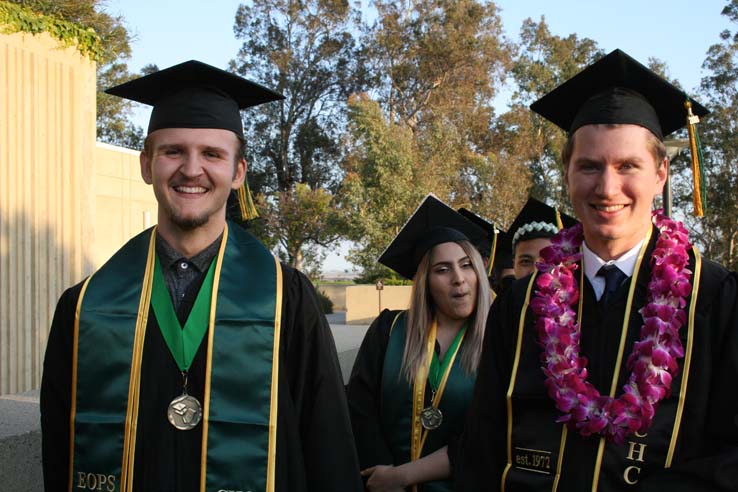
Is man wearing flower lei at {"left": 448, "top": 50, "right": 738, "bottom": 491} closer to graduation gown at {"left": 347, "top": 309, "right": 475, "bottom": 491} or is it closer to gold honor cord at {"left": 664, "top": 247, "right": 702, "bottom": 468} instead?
gold honor cord at {"left": 664, "top": 247, "right": 702, "bottom": 468}

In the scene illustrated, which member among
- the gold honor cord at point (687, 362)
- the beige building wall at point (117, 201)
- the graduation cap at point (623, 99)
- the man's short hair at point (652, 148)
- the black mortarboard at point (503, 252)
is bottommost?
the gold honor cord at point (687, 362)

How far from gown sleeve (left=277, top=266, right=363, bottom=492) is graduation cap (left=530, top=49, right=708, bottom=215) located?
42.8 inches

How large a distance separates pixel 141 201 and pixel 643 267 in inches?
658

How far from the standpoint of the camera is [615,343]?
231cm

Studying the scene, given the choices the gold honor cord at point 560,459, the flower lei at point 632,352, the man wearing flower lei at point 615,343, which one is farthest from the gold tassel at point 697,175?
the gold honor cord at point 560,459

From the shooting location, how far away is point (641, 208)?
2.29m

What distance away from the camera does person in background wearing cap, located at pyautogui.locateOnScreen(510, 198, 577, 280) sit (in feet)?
16.0

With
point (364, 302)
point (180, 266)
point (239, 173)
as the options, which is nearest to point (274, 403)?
point (180, 266)

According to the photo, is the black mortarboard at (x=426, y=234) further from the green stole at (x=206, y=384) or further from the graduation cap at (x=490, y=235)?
the green stole at (x=206, y=384)

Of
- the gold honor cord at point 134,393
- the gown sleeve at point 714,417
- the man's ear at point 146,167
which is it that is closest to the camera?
the gown sleeve at point 714,417

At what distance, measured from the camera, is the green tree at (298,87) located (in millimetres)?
38719

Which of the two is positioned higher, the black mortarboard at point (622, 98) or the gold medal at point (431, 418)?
the black mortarboard at point (622, 98)

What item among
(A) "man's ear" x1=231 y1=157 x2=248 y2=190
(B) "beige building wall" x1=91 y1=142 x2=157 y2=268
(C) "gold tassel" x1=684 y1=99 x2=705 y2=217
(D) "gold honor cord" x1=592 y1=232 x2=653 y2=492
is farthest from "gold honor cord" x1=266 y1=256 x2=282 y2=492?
(B) "beige building wall" x1=91 y1=142 x2=157 y2=268

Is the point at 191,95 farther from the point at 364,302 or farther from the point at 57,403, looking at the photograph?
the point at 364,302
